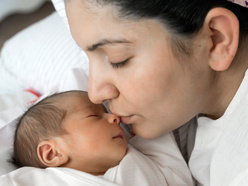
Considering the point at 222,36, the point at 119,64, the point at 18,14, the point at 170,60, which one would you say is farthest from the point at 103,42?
the point at 18,14

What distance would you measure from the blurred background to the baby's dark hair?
7.30 feet

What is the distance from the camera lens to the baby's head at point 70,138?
1129 millimetres

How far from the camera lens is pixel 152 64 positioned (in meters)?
0.93

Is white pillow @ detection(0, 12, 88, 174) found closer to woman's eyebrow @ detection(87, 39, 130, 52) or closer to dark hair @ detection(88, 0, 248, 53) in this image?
woman's eyebrow @ detection(87, 39, 130, 52)

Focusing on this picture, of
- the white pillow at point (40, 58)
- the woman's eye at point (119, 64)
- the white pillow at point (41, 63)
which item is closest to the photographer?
the woman's eye at point (119, 64)

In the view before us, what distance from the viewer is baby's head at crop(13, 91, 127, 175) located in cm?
113

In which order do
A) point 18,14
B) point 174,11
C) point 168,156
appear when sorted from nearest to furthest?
point 174,11, point 168,156, point 18,14

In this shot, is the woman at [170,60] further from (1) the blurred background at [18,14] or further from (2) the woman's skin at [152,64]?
(1) the blurred background at [18,14]

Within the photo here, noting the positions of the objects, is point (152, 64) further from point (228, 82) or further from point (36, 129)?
point (36, 129)

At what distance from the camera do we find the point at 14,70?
5.93 feet

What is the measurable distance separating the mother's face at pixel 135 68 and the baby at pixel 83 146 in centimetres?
13

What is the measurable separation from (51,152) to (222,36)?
0.63 meters

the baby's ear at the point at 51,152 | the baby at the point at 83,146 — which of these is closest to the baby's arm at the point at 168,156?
the baby at the point at 83,146

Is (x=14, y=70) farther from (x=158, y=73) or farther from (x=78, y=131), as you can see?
(x=158, y=73)
